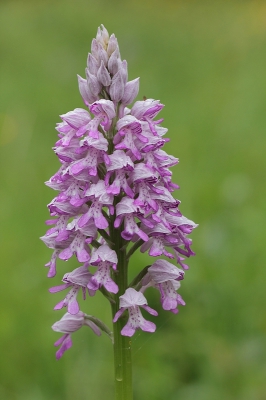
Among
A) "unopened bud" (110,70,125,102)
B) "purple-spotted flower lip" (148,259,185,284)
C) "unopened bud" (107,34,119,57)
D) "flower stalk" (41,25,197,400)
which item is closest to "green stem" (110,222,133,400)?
"flower stalk" (41,25,197,400)

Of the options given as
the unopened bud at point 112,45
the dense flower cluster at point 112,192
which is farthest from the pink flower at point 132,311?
the unopened bud at point 112,45

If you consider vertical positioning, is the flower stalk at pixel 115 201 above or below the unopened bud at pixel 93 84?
below

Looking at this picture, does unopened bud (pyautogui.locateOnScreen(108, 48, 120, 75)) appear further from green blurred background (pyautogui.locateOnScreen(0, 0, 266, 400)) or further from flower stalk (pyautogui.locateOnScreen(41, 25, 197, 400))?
green blurred background (pyautogui.locateOnScreen(0, 0, 266, 400))

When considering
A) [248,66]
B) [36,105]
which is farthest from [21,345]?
[248,66]

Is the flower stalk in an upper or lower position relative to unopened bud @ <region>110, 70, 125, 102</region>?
lower

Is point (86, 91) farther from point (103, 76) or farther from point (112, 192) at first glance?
point (112, 192)

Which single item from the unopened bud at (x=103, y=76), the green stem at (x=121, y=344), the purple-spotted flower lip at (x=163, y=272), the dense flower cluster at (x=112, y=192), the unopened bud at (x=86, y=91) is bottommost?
the green stem at (x=121, y=344)

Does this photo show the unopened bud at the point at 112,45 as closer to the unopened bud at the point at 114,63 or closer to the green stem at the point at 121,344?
the unopened bud at the point at 114,63
